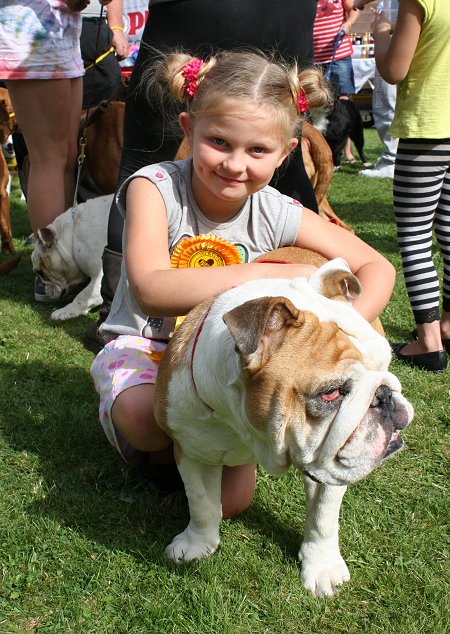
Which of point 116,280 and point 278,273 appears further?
point 116,280

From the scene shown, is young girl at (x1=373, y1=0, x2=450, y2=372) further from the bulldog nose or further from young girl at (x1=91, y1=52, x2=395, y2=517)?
the bulldog nose

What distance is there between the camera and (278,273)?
2535 mm

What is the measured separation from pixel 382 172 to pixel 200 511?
10.5 m

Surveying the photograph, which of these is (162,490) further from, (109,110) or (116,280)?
(109,110)

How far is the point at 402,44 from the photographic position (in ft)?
13.0

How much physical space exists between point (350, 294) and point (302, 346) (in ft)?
1.50

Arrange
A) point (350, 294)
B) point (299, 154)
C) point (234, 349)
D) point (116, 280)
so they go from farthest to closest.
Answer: point (116, 280) → point (299, 154) → point (350, 294) → point (234, 349)

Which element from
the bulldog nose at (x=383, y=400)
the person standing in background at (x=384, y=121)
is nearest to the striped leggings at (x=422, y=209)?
the bulldog nose at (x=383, y=400)

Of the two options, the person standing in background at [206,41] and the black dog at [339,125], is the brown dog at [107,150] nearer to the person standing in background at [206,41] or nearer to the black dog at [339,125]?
the person standing in background at [206,41]

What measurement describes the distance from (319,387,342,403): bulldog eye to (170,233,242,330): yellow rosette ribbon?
1078mm

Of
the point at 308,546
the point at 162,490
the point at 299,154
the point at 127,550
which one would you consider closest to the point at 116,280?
the point at 299,154

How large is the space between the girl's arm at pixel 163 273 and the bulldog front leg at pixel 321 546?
2.48 ft

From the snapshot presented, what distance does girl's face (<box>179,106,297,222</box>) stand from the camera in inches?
107

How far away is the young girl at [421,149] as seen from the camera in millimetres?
3951
